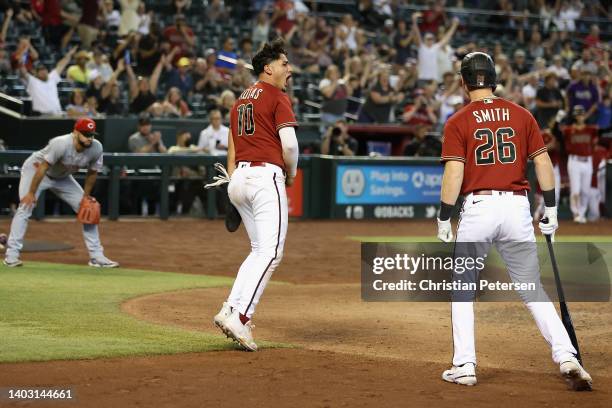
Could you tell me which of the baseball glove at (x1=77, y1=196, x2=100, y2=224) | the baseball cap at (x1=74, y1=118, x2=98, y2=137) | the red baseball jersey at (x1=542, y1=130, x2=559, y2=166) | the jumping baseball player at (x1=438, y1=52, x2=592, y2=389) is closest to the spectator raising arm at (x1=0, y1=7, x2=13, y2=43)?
the baseball glove at (x1=77, y1=196, x2=100, y2=224)

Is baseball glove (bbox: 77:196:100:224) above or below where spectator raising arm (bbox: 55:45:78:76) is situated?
below

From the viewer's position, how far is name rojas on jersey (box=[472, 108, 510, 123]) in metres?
6.83

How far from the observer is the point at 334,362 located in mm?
7500

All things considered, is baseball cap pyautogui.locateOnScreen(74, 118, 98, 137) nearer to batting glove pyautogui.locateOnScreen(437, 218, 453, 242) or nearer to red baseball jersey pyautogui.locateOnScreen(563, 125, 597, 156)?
batting glove pyautogui.locateOnScreen(437, 218, 453, 242)

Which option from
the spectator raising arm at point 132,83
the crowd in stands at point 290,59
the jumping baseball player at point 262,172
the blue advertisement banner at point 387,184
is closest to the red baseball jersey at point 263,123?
the jumping baseball player at point 262,172

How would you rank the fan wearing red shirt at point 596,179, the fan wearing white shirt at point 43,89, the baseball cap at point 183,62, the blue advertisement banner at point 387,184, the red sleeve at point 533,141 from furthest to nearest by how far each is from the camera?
the fan wearing red shirt at point 596,179 < the baseball cap at point 183,62 < the blue advertisement banner at point 387,184 < the fan wearing white shirt at point 43,89 < the red sleeve at point 533,141

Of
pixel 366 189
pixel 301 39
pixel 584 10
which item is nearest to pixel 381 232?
pixel 366 189

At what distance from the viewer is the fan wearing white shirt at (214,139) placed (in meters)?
20.5

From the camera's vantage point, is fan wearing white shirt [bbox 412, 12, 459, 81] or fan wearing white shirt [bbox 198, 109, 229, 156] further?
fan wearing white shirt [bbox 412, 12, 459, 81]

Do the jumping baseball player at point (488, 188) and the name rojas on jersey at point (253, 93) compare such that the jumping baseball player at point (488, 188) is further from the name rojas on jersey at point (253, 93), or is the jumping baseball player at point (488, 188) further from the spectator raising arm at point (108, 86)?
the spectator raising arm at point (108, 86)

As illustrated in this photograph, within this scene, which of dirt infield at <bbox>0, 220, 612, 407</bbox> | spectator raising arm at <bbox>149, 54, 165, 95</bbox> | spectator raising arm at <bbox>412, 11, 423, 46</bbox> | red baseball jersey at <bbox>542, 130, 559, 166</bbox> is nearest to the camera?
dirt infield at <bbox>0, 220, 612, 407</bbox>

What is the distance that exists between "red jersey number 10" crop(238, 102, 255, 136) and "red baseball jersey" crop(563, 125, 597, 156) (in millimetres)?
14835

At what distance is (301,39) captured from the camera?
25.5m

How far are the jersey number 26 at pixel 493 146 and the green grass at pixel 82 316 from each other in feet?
7.91
